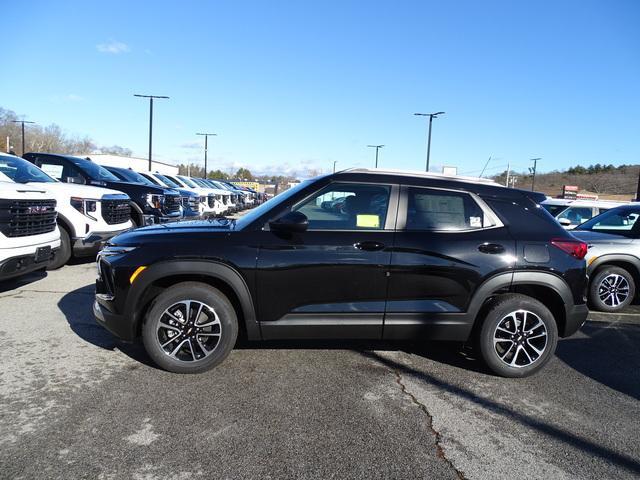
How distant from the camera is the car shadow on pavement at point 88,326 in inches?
173

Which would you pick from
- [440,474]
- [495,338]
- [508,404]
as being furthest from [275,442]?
[495,338]

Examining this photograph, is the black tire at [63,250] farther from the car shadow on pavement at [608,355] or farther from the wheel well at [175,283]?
the car shadow on pavement at [608,355]

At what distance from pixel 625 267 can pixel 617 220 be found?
1.23 metres

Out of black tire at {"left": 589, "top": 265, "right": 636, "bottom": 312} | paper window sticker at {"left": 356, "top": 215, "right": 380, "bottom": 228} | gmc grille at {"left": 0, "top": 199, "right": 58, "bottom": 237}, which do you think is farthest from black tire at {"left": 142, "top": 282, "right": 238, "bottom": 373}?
black tire at {"left": 589, "top": 265, "right": 636, "bottom": 312}

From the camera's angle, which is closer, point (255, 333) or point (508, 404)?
point (508, 404)

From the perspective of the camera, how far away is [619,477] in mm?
2713

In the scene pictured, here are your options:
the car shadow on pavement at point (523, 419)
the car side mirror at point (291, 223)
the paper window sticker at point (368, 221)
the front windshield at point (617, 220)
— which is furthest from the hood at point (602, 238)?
the car side mirror at point (291, 223)

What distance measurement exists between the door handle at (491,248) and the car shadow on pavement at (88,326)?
3.09m

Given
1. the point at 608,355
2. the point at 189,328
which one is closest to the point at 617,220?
the point at 608,355

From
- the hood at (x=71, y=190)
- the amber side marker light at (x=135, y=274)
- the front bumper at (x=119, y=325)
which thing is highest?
the hood at (x=71, y=190)

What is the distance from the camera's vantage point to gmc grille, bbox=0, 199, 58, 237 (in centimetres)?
564

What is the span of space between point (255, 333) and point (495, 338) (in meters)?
2.13

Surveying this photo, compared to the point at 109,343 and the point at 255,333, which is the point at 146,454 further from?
the point at 109,343

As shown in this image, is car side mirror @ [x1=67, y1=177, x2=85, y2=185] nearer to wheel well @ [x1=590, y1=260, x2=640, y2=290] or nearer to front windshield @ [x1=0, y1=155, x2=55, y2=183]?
front windshield @ [x1=0, y1=155, x2=55, y2=183]
